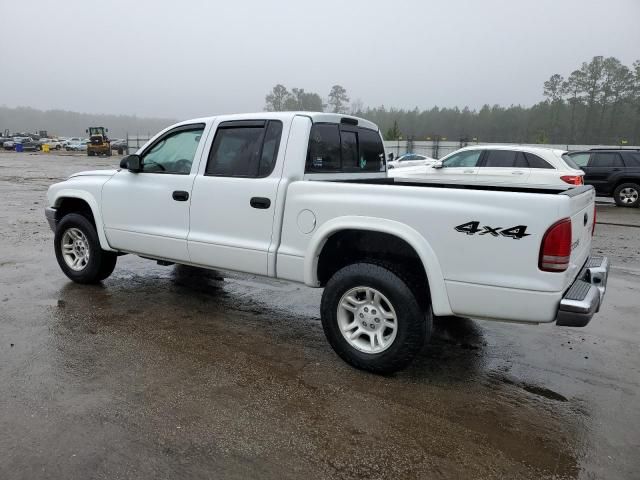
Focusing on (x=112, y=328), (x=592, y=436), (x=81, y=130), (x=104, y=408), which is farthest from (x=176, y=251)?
(x=81, y=130)

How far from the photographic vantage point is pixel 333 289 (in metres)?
3.77

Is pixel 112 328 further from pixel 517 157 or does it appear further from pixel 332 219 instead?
pixel 517 157

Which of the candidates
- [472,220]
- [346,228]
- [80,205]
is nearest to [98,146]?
[80,205]

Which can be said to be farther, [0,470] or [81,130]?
[81,130]

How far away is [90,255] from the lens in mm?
5645

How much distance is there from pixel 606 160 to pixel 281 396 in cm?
1427

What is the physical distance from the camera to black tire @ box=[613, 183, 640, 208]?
14312mm

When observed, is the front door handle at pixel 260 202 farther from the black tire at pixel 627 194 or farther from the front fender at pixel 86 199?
the black tire at pixel 627 194

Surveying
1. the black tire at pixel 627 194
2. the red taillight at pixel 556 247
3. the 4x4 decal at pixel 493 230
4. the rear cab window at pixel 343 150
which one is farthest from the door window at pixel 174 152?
the black tire at pixel 627 194

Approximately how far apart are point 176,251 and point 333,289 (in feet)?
5.93

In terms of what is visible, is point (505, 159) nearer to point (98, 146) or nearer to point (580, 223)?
point (580, 223)

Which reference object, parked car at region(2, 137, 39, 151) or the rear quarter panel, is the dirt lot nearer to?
the rear quarter panel

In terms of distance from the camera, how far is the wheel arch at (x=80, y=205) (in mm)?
5434

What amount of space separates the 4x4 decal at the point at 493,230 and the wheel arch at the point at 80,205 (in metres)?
3.82
